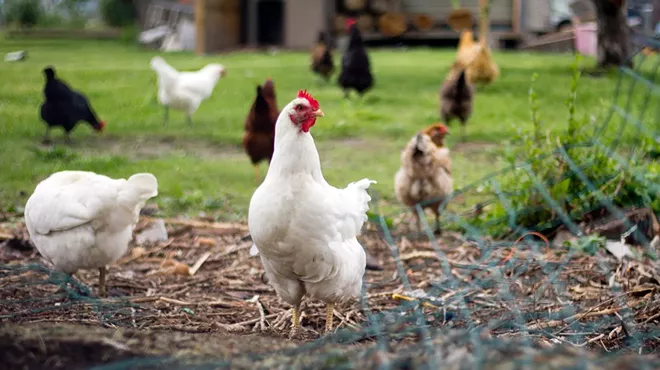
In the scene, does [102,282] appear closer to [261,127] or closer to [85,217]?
[85,217]

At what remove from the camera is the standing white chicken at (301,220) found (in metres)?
3.39

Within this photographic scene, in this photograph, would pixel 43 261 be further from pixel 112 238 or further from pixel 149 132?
pixel 149 132

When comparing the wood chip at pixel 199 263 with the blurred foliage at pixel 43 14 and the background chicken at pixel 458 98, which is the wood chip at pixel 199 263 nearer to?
the background chicken at pixel 458 98

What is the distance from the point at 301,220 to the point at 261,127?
366 cm

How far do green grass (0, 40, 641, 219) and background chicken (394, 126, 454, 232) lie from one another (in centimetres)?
59

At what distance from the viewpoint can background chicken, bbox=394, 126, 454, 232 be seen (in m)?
5.80

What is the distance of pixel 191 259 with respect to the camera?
520 centimetres

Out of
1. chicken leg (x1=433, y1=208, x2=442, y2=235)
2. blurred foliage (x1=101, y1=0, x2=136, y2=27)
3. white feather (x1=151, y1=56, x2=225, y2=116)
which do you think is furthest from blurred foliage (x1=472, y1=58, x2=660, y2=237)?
blurred foliage (x1=101, y1=0, x2=136, y2=27)

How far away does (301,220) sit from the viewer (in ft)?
11.1

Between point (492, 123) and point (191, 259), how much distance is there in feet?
18.4

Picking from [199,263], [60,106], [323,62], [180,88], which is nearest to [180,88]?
[180,88]

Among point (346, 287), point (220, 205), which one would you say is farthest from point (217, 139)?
point (346, 287)

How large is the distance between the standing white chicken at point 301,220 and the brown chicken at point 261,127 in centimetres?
332

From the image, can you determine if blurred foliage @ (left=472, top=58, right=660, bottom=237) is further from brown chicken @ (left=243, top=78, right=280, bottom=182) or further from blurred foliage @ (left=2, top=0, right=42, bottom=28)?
blurred foliage @ (left=2, top=0, right=42, bottom=28)
